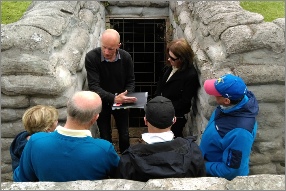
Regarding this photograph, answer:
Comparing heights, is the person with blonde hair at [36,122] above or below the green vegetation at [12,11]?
below

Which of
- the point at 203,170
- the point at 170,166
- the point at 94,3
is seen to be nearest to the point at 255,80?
the point at 203,170

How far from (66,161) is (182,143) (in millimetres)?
823

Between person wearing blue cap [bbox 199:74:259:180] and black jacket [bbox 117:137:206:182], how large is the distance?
0.47m

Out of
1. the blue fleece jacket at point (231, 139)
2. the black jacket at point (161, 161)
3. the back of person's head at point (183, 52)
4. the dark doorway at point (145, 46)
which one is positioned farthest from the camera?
the dark doorway at point (145, 46)

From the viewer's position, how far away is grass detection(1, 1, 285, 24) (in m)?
6.40

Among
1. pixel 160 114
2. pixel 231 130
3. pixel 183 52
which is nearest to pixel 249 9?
pixel 183 52

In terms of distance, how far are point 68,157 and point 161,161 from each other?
0.65 m

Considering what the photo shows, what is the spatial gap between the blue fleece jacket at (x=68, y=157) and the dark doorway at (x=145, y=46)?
4.87 metres

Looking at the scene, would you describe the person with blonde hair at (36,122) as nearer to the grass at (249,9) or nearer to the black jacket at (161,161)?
the black jacket at (161,161)

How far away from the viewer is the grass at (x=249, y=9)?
21.0 feet

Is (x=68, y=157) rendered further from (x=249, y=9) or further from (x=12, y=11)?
(x=249, y=9)

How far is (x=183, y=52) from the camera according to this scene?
13.7 feet

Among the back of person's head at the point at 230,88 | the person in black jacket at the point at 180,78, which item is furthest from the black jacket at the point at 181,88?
the back of person's head at the point at 230,88

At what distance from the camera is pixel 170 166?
8.29ft
